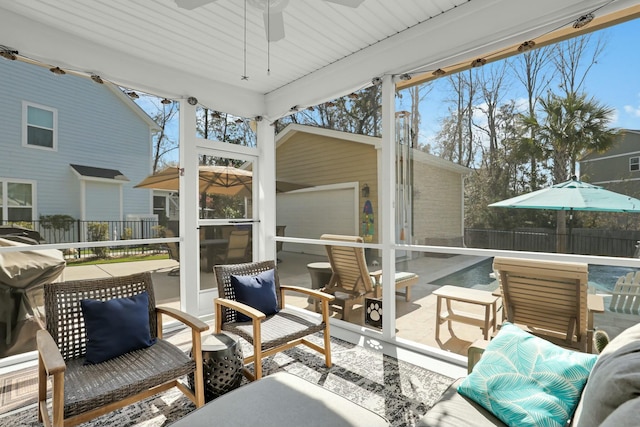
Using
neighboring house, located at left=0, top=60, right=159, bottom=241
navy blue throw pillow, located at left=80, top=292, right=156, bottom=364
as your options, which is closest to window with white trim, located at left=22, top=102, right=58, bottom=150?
neighboring house, located at left=0, top=60, right=159, bottom=241

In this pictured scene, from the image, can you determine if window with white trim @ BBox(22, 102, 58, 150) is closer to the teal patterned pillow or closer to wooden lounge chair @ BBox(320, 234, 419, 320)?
wooden lounge chair @ BBox(320, 234, 419, 320)

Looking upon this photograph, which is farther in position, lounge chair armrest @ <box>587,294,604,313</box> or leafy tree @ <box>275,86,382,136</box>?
leafy tree @ <box>275,86,382,136</box>

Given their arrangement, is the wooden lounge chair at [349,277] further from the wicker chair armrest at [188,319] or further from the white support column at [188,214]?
the wicker chair armrest at [188,319]

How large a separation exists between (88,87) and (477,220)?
3.96 metres

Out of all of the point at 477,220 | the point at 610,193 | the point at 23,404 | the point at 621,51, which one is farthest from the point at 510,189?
the point at 23,404

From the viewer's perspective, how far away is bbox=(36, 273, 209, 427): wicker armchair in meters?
1.68

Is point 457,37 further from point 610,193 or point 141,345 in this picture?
point 141,345

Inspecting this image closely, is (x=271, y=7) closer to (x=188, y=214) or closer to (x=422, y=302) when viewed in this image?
(x=188, y=214)

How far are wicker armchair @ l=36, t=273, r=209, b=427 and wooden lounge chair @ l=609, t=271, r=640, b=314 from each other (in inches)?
109

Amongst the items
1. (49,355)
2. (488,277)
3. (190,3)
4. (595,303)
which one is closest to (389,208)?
(488,277)

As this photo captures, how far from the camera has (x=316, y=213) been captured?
14.1 ft

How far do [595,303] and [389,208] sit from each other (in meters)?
1.75

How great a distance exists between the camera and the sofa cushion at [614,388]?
0.90 metres

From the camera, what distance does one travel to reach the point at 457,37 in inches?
113
